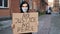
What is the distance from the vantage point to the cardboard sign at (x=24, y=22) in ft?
16.4

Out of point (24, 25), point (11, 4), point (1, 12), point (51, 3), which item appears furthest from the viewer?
point (51, 3)

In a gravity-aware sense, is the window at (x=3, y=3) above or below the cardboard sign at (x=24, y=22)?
above

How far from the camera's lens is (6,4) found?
20266mm

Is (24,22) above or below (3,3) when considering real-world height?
below

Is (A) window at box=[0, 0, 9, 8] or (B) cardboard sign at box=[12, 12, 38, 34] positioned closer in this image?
(B) cardboard sign at box=[12, 12, 38, 34]

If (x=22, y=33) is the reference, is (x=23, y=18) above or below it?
above

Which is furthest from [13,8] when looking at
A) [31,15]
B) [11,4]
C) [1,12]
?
[31,15]

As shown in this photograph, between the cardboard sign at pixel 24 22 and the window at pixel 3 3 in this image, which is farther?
the window at pixel 3 3

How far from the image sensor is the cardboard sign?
16.4ft

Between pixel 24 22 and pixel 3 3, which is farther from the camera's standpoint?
pixel 3 3

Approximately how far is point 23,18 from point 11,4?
52.4ft

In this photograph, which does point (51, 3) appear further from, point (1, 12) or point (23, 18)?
point (23, 18)

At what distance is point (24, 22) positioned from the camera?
5062mm

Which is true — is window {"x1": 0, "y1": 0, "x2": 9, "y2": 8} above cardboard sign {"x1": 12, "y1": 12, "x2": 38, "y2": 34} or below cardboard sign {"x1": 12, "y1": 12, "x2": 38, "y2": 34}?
above
